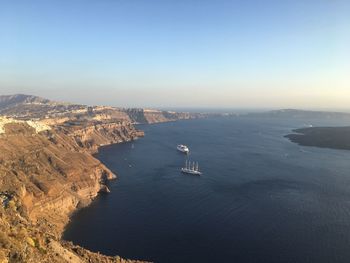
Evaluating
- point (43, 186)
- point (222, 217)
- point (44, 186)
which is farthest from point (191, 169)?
point (43, 186)

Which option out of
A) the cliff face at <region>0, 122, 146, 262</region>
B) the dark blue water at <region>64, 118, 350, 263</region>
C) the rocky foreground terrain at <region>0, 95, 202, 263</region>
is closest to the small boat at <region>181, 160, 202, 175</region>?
the dark blue water at <region>64, 118, 350, 263</region>

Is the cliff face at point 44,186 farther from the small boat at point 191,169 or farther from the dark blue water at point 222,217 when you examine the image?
the small boat at point 191,169

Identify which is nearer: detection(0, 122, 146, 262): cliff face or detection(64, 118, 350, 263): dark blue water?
detection(0, 122, 146, 262): cliff face

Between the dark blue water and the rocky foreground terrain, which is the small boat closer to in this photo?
the dark blue water

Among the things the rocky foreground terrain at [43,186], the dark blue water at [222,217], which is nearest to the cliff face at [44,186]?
the rocky foreground terrain at [43,186]

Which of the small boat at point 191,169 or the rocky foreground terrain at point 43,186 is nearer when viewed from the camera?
the rocky foreground terrain at point 43,186

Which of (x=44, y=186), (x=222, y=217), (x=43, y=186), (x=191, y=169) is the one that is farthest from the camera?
(x=191, y=169)

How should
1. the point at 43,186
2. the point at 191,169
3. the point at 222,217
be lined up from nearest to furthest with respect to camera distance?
the point at 222,217 → the point at 43,186 → the point at 191,169

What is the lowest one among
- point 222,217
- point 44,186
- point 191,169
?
point 222,217

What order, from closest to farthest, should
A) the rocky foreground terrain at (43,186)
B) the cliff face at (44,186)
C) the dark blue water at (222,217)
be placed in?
the cliff face at (44,186) < the rocky foreground terrain at (43,186) < the dark blue water at (222,217)

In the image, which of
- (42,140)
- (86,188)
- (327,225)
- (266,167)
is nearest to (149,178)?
(86,188)

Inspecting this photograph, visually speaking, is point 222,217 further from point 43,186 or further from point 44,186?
point 43,186
